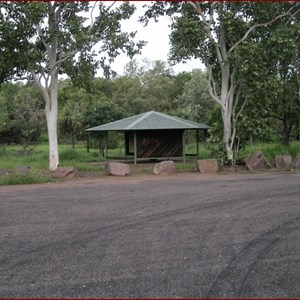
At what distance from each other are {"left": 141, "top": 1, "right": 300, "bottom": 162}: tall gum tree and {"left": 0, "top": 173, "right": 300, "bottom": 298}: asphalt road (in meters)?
9.01

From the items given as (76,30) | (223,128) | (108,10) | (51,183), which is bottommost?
(51,183)

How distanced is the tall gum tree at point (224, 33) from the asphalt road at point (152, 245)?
9009 millimetres

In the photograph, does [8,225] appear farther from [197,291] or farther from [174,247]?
[197,291]

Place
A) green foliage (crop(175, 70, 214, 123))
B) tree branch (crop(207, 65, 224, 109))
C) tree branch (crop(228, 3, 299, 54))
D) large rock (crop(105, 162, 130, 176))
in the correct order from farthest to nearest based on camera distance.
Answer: green foliage (crop(175, 70, 214, 123)) → tree branch (crop(207, 65, 224, 109)) → tree branch (crop(228, 3, 299, 54)) → large rock (crop(105, 162, 130, 176))

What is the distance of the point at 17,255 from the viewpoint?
603 cm

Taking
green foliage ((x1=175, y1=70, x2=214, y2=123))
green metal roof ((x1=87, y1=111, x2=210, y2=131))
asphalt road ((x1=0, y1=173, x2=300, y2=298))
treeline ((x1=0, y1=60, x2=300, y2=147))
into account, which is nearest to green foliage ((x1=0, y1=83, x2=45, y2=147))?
treeline ((x1=0, y1=60, x2=300, y2=147))

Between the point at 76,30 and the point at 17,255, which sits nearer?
the point at 17,255

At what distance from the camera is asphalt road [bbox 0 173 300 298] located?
188 inches

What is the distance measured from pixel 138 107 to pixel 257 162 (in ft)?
116

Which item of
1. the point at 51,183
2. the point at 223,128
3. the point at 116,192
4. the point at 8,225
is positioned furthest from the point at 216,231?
the point at 223,128

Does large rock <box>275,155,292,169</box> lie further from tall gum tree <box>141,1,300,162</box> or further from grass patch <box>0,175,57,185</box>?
grass patch <box>0,175,57,185</box>

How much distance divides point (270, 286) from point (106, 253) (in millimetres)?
2238

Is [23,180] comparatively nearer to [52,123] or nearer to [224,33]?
[52,123]

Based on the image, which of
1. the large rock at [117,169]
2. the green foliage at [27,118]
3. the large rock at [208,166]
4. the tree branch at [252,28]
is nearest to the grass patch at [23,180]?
the large rock at [117,169]
